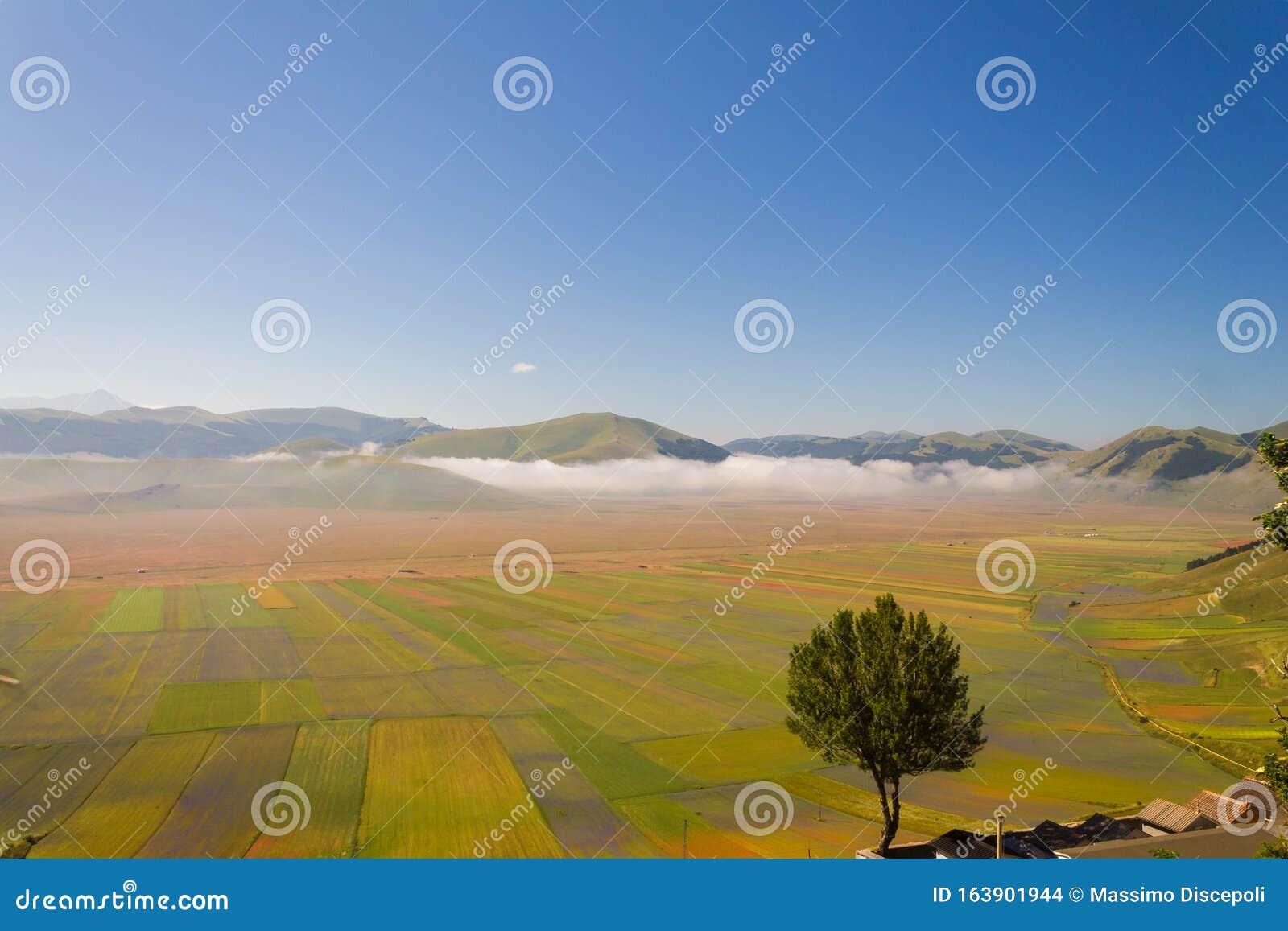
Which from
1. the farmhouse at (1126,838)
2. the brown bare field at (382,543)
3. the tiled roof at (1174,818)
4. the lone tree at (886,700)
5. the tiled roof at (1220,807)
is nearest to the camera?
the lone tree at (886,700)

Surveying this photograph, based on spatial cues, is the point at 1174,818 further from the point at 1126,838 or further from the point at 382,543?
the point at 382,543

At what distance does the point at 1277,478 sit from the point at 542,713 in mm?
39327

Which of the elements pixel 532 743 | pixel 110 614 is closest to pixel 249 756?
pixel 532 743

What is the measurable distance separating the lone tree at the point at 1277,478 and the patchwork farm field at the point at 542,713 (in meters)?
19.1

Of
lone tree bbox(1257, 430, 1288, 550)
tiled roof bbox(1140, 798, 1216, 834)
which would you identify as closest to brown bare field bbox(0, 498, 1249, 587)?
tiled roof bbox(1140, 798, 1216, 834)

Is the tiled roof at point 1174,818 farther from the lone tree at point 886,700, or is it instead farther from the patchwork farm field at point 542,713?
the lone tree at point 886,700

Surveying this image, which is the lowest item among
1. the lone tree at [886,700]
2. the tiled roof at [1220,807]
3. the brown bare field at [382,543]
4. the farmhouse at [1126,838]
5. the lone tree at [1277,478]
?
the farmhouse at [1126,838]

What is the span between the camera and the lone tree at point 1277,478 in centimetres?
1021

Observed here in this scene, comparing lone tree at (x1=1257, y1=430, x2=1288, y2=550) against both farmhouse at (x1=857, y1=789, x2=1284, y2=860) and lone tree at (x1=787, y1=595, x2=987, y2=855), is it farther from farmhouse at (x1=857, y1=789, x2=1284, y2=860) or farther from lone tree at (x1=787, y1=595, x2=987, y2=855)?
farmhouse at (x1=857, y1=789, x2=1284, y2=860)

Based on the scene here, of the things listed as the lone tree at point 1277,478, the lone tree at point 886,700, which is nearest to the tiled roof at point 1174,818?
the lone tree at point 886,700

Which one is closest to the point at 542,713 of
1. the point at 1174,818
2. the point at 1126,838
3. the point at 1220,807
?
the point at 1126,838

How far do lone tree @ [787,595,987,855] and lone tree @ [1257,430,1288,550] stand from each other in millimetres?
12160

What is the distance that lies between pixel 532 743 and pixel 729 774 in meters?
11.1

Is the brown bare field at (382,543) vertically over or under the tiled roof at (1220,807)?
over
